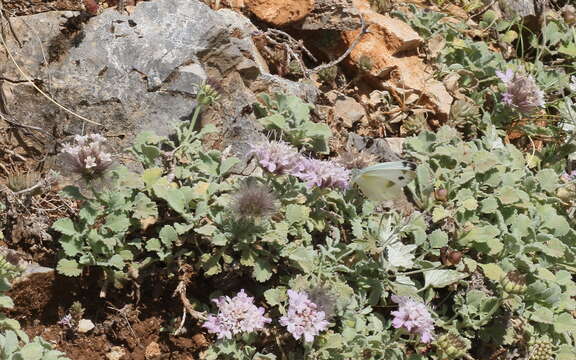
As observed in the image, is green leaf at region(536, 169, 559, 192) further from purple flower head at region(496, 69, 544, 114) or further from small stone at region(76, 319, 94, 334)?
small stone at region(76, 319, 94, 334)

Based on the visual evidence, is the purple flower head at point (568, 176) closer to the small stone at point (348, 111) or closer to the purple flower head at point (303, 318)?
the small stone at point (348, 111)

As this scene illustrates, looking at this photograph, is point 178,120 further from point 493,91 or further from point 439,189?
point 493,91

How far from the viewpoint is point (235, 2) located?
198 inches

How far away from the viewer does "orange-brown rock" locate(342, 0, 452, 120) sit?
→ 527cm

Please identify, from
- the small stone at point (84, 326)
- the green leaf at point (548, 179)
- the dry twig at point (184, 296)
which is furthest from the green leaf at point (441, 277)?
the small stone at point (84, 326)

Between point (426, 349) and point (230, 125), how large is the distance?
72.6 inches

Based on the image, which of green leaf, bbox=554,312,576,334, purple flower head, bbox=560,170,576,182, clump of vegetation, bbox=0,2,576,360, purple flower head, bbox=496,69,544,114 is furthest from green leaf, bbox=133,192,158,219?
purple flower head, bbox=560,170,576,182

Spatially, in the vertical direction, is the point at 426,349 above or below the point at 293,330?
below

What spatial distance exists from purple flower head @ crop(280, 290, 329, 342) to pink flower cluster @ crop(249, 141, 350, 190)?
0.64m

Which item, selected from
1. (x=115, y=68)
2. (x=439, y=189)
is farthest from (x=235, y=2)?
(x=439, y=189)

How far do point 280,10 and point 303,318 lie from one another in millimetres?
2641

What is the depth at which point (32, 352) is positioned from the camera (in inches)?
117

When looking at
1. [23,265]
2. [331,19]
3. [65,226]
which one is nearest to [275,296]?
[65,226]

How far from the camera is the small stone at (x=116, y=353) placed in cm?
347
